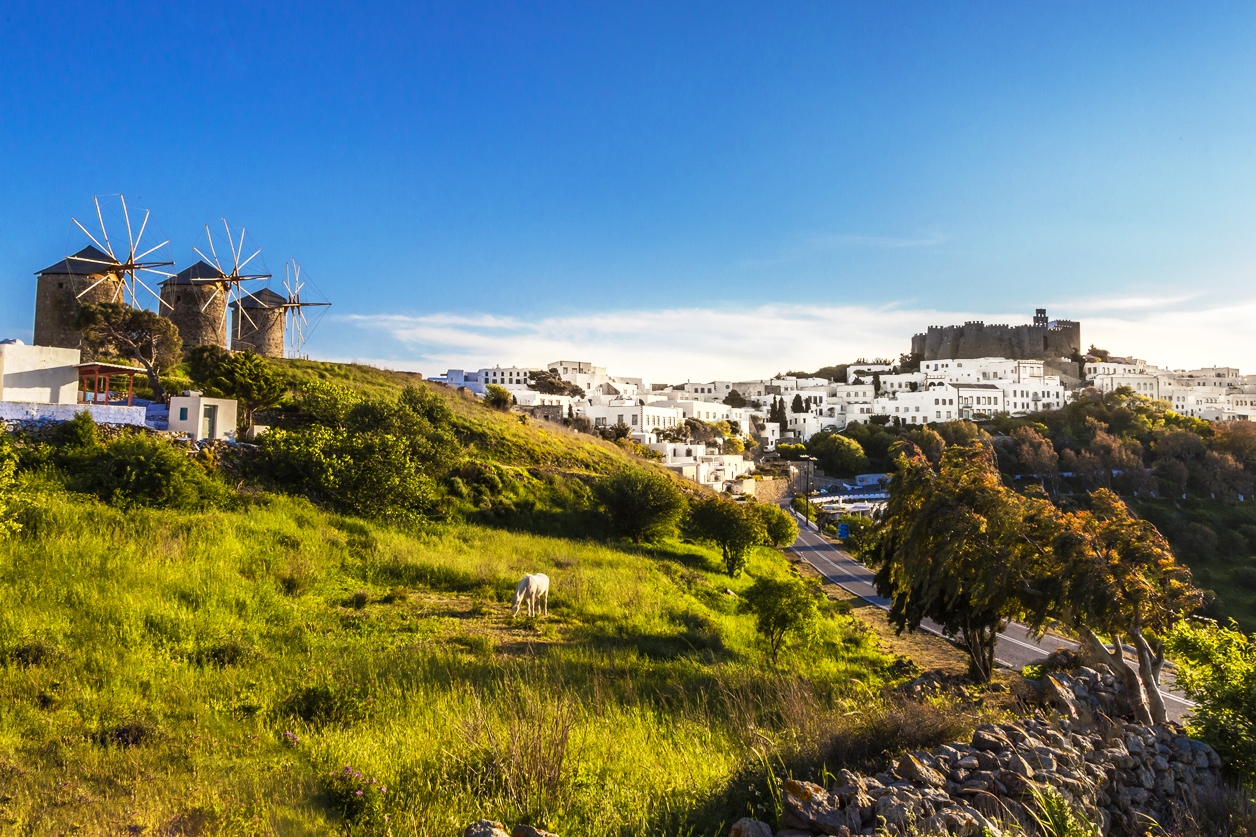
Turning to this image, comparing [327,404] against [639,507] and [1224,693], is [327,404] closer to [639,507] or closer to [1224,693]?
[639,507]

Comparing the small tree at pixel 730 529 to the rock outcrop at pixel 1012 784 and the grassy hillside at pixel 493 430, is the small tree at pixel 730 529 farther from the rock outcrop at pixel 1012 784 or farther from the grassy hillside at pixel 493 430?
the rock outcrop at pixel 1012 784

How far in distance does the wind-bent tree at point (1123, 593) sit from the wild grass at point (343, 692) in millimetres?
3516

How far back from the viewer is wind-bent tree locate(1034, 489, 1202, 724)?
9406 millimetres

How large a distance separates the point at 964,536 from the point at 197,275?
51138 millimetres

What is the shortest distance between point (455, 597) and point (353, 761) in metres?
7.81

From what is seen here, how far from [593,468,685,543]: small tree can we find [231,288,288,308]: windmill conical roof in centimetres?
3765

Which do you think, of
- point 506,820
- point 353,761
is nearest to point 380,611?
point 353,761

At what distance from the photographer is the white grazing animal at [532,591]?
1210cm

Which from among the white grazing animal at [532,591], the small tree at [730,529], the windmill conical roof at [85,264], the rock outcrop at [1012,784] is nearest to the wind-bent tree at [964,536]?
the rock outcrop at [1012,784]

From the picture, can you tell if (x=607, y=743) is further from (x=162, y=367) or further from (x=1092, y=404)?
(x=1092, y=404)

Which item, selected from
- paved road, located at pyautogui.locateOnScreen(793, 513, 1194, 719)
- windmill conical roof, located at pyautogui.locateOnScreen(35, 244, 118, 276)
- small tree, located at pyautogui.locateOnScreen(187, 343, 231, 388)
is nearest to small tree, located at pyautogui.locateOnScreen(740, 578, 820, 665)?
paved road, located at pyautogui.locateOnScreen(793, 513, 1194, 719)

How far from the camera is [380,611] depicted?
10.9 metres

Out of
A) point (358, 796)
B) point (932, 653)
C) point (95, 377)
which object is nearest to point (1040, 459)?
point (932, 653)

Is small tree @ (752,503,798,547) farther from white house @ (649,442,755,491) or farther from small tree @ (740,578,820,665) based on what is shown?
small tree @ (740,578,820,665)
